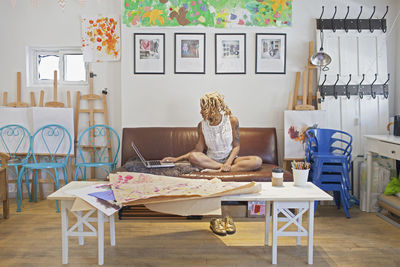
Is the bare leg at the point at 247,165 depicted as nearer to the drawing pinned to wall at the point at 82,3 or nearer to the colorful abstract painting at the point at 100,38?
the colorful abstract painting at the point at 100,38

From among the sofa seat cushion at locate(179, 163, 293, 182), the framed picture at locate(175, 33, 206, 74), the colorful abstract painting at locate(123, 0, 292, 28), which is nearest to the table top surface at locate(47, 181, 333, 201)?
the sofa seat cushion at locate(179, 163, 293, 182)

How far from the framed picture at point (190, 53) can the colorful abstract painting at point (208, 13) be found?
150 millimetres

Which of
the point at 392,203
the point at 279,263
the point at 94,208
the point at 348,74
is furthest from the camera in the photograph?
the point at 348,74

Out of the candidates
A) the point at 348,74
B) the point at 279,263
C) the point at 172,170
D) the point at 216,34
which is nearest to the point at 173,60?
the point at 216,34

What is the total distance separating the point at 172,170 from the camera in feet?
12.5

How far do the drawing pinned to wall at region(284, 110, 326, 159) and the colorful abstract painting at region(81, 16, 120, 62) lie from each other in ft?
7.03

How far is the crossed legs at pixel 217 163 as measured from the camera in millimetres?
3879

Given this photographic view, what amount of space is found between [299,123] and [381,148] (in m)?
0.91

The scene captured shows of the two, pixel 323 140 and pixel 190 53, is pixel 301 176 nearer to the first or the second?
pixel 323 140

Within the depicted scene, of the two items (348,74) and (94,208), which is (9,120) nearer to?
(94,208)

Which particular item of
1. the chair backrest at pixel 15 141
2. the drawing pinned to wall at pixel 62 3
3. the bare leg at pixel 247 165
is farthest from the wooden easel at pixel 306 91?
the chair backrest at pixel 15 141

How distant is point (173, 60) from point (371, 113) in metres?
2.38

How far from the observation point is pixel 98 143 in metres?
4.75

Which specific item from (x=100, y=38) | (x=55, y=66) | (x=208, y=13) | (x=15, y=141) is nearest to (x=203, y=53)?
(x=208, y=13)
